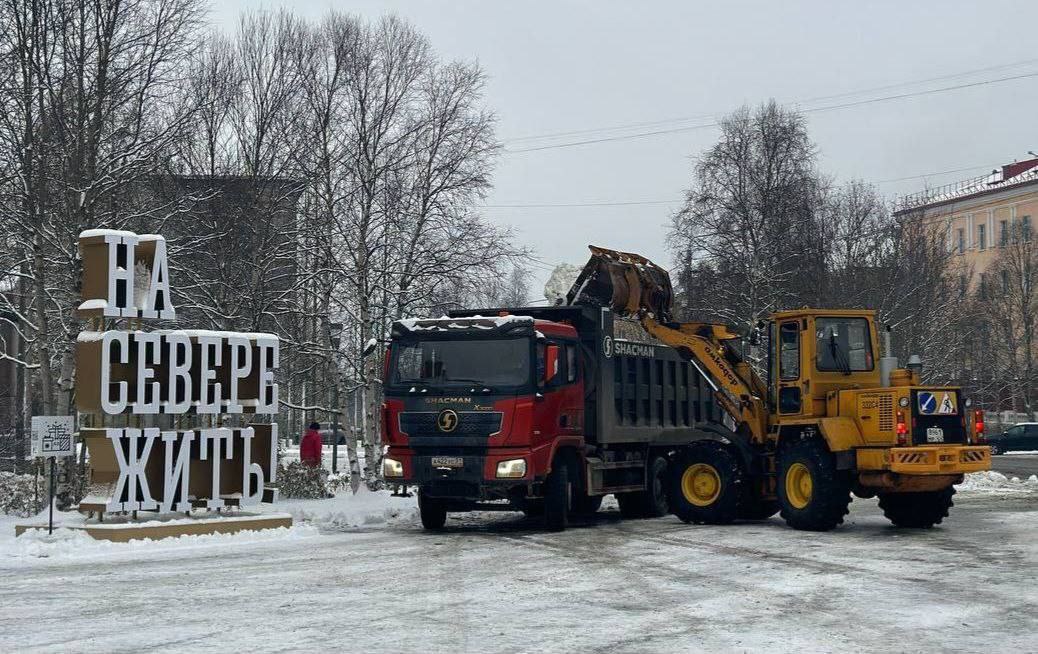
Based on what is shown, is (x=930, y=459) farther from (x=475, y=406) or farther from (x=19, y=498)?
(x=19, y=498)

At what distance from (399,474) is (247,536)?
2.27m

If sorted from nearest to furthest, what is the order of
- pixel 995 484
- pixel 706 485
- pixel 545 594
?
pixel 545 594, pixel 706 485, pixel 995 484

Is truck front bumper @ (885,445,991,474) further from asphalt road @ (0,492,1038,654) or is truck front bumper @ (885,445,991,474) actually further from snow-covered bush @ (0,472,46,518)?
snow-covered bush @ (0,472,46,518)

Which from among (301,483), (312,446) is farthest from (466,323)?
(312,446)

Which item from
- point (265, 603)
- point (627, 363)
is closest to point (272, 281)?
point (627, 363)

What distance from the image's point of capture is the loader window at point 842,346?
1912 centimetres

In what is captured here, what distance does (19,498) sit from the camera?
21.4 meters

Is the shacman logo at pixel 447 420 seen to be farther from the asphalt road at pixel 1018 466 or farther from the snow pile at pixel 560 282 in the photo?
the asphalt road at pixel 1018 466

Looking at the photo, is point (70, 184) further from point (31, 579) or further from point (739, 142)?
point (739, 142)

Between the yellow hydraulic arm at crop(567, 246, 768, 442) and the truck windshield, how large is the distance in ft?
9.12

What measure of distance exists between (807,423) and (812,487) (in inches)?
39.3

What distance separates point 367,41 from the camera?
31969 mm

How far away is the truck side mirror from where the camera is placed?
59.6 ft

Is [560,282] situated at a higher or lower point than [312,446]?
higher
